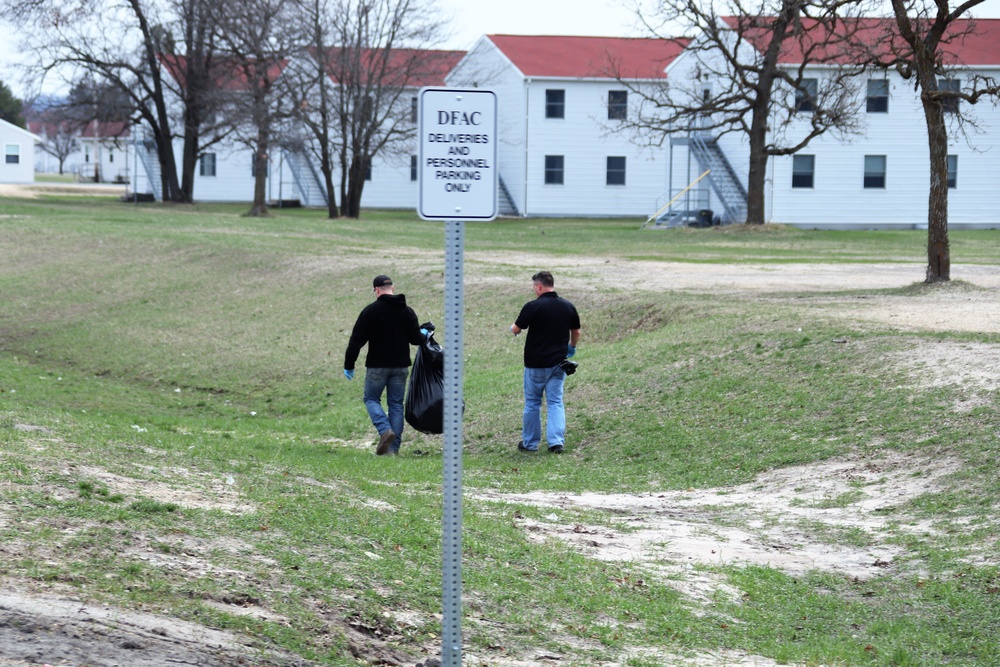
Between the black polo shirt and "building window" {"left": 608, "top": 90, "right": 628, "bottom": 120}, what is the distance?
1694 inches

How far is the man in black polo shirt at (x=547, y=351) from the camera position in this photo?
12.9m

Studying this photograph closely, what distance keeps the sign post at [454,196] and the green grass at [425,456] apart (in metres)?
0.21

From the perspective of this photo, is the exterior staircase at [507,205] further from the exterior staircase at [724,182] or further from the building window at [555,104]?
the exterior staircase at [724,182]

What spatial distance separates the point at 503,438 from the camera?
13938 mm

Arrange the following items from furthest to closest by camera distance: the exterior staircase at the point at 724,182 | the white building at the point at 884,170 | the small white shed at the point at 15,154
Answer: the small white shed at the point at 15,154
the exterior staircase at the point at 724,182
the white building at the point at 884,170

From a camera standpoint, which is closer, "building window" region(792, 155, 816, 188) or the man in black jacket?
the man in black jacket

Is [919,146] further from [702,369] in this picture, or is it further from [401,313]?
[401,313]

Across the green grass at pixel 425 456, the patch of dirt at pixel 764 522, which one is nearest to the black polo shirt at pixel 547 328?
the green grass at pixel 425 456

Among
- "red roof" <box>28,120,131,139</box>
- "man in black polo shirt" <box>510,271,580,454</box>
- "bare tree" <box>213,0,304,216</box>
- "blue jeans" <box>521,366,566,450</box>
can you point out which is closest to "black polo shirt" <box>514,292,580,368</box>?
"man in black polo shirt" <box>510,271,580,454</box>

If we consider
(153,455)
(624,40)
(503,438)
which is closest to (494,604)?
(153,455)

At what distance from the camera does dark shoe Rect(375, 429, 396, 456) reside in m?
12.5

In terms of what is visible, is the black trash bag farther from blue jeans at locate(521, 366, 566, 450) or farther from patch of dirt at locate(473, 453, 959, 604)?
blue jeans at locate(521, 366, 566, 450)

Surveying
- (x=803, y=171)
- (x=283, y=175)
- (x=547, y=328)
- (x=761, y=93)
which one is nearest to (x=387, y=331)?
(x=547, y=328)

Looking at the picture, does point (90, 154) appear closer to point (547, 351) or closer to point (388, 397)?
point (388, 397)
